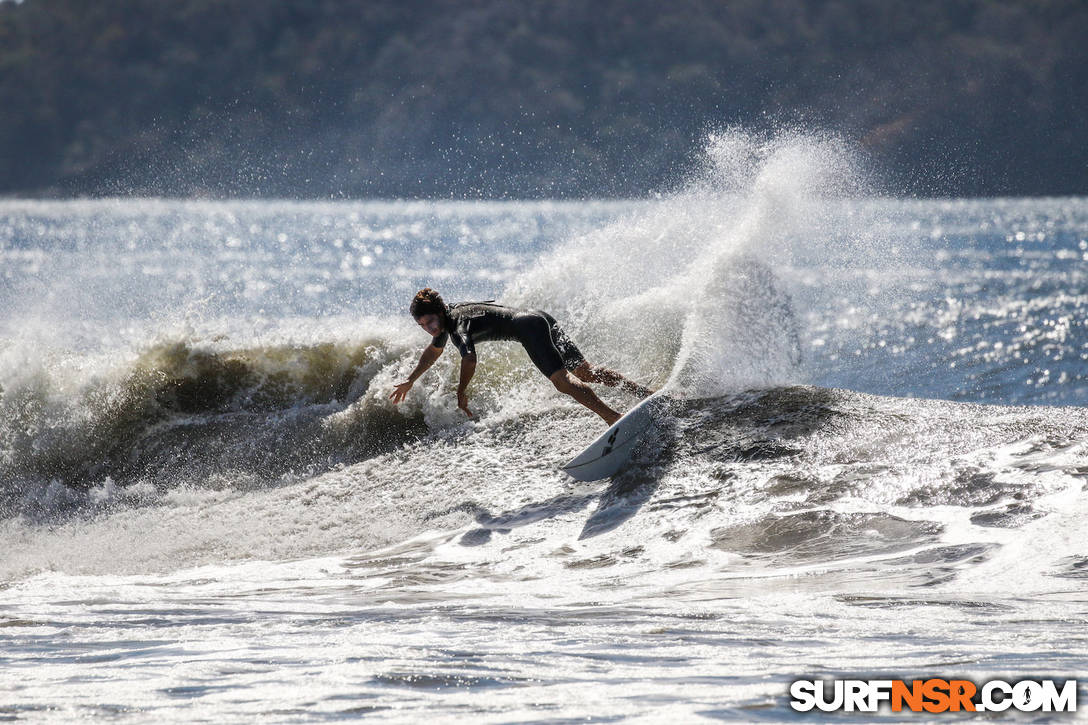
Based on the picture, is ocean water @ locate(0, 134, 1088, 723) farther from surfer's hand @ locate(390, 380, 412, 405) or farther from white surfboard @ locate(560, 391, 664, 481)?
surfer's hand @ locate(390, 380, 412, 405)

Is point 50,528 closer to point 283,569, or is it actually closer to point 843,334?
point 283,569

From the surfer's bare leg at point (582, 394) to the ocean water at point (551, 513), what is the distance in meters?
0.45

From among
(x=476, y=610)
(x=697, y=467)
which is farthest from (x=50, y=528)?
(x=697, y=467)

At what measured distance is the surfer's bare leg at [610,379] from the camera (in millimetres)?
9078

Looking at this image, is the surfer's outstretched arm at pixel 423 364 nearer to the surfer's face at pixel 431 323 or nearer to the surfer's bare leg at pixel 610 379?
the surfer's face at pixel 431 323

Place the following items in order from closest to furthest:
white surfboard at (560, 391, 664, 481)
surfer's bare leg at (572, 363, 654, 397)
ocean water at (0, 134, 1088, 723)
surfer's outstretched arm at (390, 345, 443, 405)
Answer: ocean water at (0, 134, 1088, 723) → white surfboard at (560, 391, 664, 481) → surfer's outstretched arm at (390, 345, 443, 405) → surfer's bare leg at (572, 363, 654, 397)

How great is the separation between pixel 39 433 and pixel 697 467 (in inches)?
291

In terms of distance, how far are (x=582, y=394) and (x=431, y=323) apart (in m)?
1.39

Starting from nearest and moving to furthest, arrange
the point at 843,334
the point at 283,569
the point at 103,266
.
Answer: the point at 283,569 < the point at 843,334 < the point at 103,266

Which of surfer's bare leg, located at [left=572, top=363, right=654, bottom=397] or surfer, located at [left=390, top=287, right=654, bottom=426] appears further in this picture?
surfer's bare leg, located at [left=572, top=363, right=654, bottom=397]

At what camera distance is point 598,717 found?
3.77 metres

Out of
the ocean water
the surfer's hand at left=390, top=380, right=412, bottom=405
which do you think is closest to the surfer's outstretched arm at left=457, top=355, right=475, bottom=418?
the surfer's hand at left=390, top=380, right=412, bottom=405

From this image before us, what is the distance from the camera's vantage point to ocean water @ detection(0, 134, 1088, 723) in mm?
4320

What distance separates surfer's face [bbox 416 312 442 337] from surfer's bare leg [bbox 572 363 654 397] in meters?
1.29
